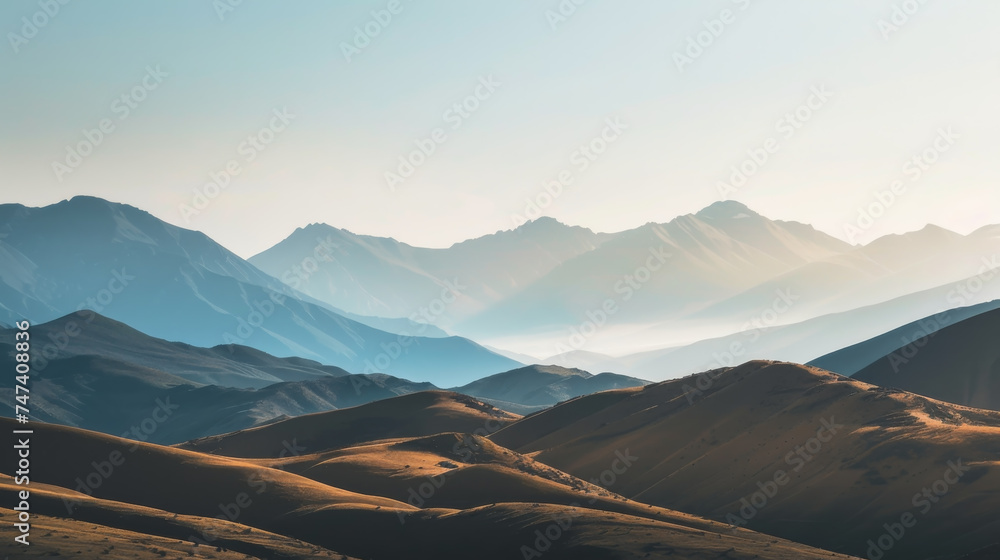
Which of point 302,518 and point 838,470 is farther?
point 838,470

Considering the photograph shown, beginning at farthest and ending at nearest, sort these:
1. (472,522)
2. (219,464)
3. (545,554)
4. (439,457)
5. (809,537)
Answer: (439,457) < (219,464) < (809,537) < (472,522) < (545,554)

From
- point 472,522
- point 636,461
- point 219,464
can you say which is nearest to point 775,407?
point 636,461

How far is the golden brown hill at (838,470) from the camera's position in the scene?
138125mm

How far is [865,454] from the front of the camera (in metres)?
161

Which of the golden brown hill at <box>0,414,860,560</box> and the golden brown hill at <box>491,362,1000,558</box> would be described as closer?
the golden brown hill at <box>0,414,860,560</box>

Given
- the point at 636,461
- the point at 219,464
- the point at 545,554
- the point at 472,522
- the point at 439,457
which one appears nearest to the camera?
the point at 545,554

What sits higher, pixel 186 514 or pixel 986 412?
pixel 986 412

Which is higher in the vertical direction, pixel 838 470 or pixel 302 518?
pixel 838 470

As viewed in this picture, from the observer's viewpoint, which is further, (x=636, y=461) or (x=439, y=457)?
(x=636, y=461)

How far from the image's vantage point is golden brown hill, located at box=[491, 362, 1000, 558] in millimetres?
138125

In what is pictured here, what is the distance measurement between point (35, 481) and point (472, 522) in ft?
197

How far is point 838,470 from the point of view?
16000cm

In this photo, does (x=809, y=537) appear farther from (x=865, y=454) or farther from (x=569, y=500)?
(x=569, y=500)

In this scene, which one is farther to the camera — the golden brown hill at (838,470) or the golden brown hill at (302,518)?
the golden brown hill at (838,470)
